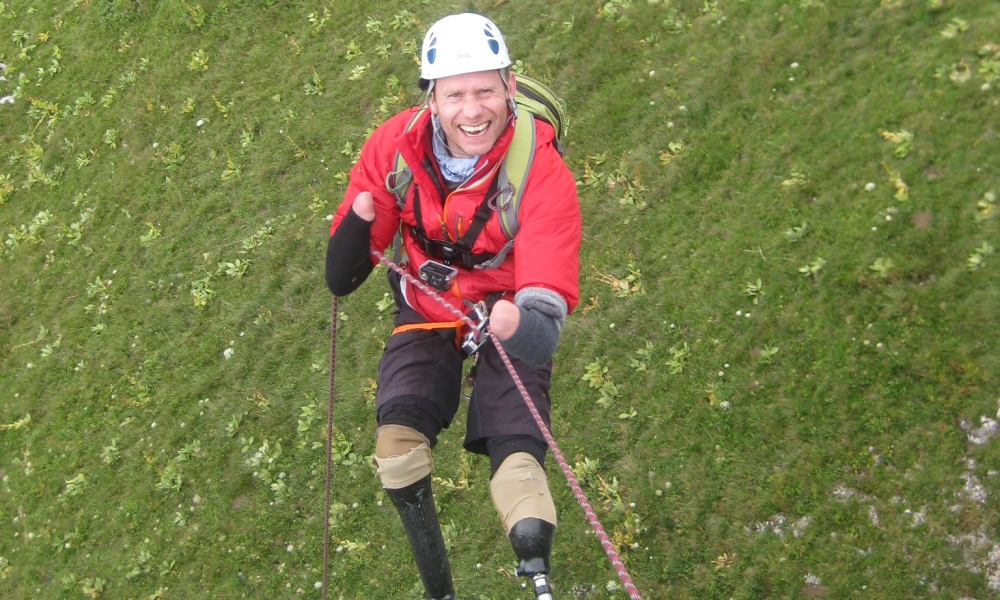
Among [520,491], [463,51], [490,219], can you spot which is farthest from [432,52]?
[520,491]

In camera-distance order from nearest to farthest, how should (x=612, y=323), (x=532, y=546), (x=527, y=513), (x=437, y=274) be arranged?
(x=532, y=546), (x=527, y=513), (x=437, y=274), (x=612, y=323)

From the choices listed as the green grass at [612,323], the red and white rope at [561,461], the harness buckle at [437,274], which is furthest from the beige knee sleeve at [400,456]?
the green grass at [612,323]

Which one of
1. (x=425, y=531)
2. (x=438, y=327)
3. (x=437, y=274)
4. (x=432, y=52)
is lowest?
(x=425, y=531)

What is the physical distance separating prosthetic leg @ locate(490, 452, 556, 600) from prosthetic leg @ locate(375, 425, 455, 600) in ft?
2.30

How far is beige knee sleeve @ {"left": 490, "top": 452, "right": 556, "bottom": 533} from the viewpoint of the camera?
219 inches

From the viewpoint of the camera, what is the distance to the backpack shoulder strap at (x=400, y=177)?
6277 millimetres

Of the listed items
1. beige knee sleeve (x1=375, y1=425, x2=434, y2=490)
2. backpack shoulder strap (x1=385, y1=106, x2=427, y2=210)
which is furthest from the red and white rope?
beige knee sleeve (x1=375, y1=425, x2=434, y2=490)

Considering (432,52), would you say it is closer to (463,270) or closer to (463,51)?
(463,51)

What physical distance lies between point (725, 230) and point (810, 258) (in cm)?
103

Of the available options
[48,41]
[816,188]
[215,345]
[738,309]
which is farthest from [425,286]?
[48,41]

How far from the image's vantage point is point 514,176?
19.4 feet

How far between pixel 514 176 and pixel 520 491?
2324 millimetres

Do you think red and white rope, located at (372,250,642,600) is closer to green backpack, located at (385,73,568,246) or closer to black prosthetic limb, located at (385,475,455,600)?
green backpack, located at (385,73,568,246)

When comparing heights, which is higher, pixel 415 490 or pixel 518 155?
pixel 518 155
